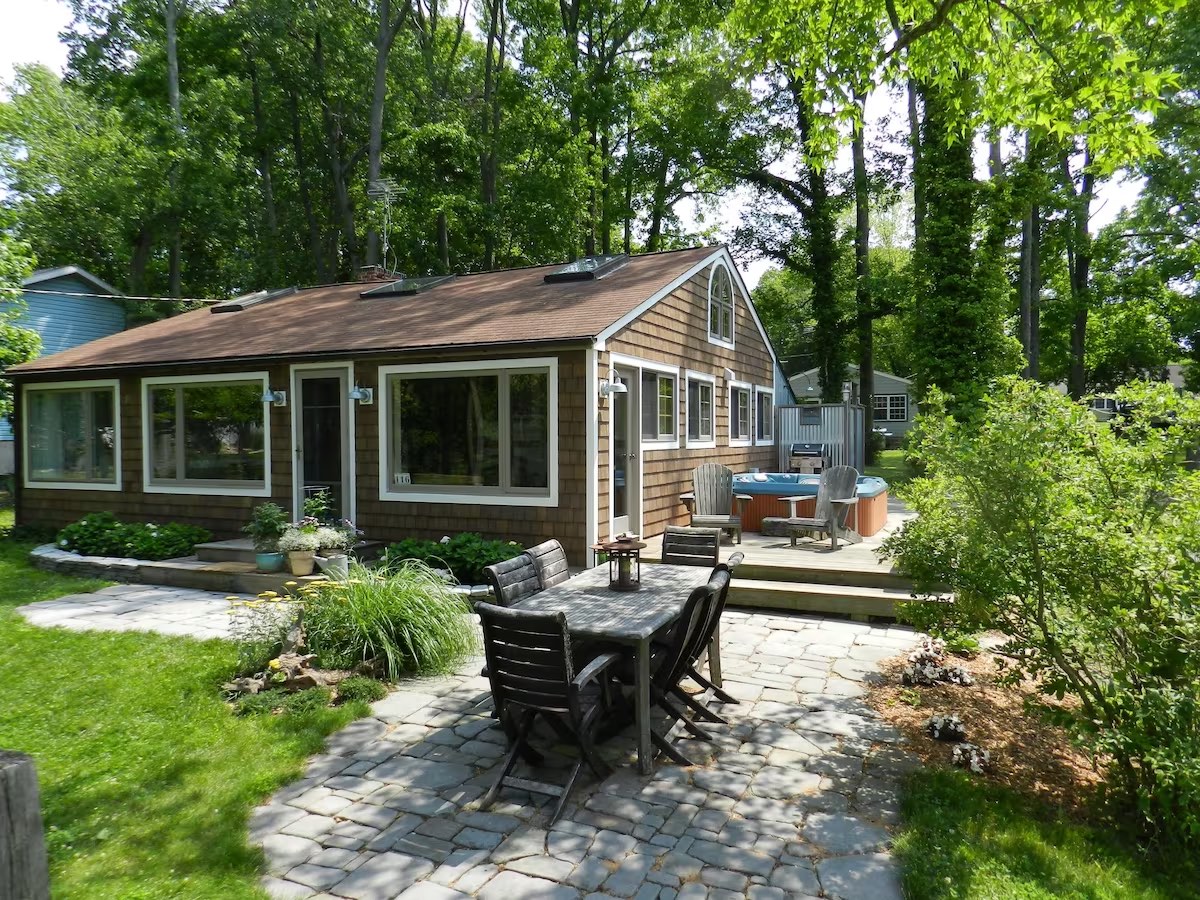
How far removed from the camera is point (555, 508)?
8781mm

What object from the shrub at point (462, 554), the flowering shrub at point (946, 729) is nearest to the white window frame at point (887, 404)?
the shrub at point (462, 554)

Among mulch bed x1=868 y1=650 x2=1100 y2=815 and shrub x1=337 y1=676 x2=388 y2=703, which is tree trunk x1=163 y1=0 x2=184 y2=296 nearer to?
shrub x1=337 y1=676 x2=388 y2=703

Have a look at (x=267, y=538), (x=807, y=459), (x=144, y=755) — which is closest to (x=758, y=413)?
(x=807, y=459)

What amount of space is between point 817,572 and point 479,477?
4170 millimetres

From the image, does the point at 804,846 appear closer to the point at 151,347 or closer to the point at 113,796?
the point at 113,796

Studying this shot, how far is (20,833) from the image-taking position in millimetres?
1759

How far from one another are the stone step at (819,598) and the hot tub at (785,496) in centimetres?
310

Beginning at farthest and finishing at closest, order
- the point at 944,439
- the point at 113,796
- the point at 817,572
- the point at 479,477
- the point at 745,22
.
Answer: the point at 479,477
the point at 745,22
the point at 817,572
the point at 944,439
the point at 113,796

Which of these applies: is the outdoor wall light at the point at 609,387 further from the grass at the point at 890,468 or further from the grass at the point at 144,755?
the grass at the point at 890,468

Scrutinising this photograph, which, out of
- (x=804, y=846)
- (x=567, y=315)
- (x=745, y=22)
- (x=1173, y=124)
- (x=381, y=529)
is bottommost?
(x=804, y=846)

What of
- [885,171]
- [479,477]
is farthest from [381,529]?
[885,171]

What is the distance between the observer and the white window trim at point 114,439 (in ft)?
37.9

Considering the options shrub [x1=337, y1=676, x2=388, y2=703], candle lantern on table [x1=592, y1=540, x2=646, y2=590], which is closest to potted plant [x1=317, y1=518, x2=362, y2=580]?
shrub [x1=337, y1=676, x2=388, y2=703]

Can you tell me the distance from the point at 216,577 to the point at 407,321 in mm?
4223
